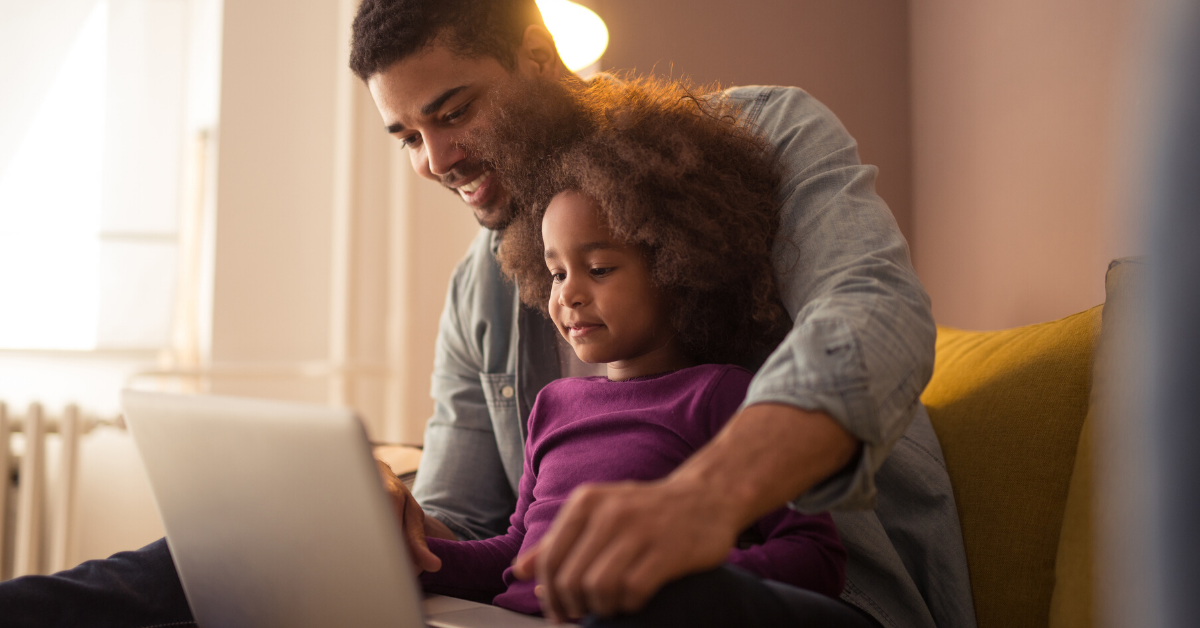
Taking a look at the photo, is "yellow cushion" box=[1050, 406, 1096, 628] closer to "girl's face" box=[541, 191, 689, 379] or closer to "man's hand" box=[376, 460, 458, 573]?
"girl's face" box=[541, 191, 689, 379]

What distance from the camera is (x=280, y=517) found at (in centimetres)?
63

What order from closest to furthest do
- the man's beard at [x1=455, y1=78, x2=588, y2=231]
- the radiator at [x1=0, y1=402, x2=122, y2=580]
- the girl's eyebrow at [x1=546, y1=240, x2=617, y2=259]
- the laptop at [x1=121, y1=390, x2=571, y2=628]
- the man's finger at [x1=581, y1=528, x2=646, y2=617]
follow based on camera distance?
the man's finger at [x1=581, y1=528, x2=646, y2=617]
the laptop at [x1=121, y1=390, x2=571, y2=628]
the girl's eyebrow at [x1=546, y1=240, x2=617, y2=259]
the man's beard at [x1=455, y1=78, x2=588, y2=231]
the radiator at [x1=0, y1=402, x2=122, y2=580]

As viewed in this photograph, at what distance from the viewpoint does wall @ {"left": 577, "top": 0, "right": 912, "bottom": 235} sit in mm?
1872

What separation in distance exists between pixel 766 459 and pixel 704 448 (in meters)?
0.04

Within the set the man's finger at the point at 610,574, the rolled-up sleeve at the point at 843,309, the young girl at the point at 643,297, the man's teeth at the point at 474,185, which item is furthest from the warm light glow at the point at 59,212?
the man's finger at the point at 610,574

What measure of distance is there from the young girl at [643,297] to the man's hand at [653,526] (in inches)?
10.9

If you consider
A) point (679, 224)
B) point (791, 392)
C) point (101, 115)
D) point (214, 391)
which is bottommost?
point (214, 391)

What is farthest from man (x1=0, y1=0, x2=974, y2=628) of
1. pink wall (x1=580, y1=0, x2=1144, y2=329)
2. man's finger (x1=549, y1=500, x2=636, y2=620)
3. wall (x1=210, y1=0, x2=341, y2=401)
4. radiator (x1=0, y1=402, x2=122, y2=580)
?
wall (x1=210, y1=0, x2=341, y2=401)

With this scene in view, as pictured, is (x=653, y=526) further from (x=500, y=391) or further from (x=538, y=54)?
(x=538, y=54)

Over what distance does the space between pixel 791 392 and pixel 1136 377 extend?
29cm

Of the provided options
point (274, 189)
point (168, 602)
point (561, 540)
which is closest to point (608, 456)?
point (561, 540)

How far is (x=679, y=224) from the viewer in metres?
0.86

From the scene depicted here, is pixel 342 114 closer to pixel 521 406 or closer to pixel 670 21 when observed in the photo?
pixel 670 21

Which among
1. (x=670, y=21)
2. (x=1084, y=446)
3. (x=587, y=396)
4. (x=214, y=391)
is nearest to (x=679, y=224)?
(x=587, y=396)
